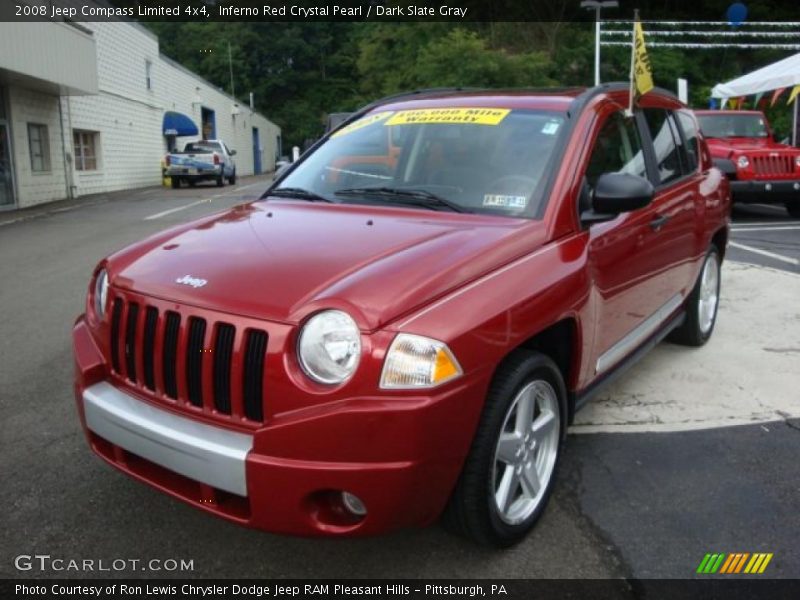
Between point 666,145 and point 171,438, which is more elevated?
point 666,145

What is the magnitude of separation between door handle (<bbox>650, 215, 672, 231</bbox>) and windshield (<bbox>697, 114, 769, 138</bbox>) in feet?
34.5

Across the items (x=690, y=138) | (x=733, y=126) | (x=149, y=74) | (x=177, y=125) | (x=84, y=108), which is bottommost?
(x=690, y=138)

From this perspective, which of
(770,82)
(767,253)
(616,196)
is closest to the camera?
(616,196)

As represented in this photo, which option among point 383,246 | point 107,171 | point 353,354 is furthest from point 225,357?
point 107,171

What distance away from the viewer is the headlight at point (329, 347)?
2.20 m

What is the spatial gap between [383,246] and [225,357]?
72cm

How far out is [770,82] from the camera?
54.9 feet

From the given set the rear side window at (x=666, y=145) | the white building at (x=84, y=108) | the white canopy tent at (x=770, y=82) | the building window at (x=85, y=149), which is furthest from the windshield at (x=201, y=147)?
the rear side window at (x=666, y=145)

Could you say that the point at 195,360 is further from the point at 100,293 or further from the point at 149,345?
the point at 100,293

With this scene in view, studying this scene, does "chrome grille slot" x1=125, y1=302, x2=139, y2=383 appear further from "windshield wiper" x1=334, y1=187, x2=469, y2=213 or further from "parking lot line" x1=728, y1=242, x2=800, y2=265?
"parking lot line" x1=728, y1=242, x2=800, y2=265

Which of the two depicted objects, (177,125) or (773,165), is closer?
(773,165)

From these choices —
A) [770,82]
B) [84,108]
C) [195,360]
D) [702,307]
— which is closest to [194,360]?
[195,360]

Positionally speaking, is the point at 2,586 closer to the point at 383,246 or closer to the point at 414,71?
the point at 383,246

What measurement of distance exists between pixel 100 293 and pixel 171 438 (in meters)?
0.87
